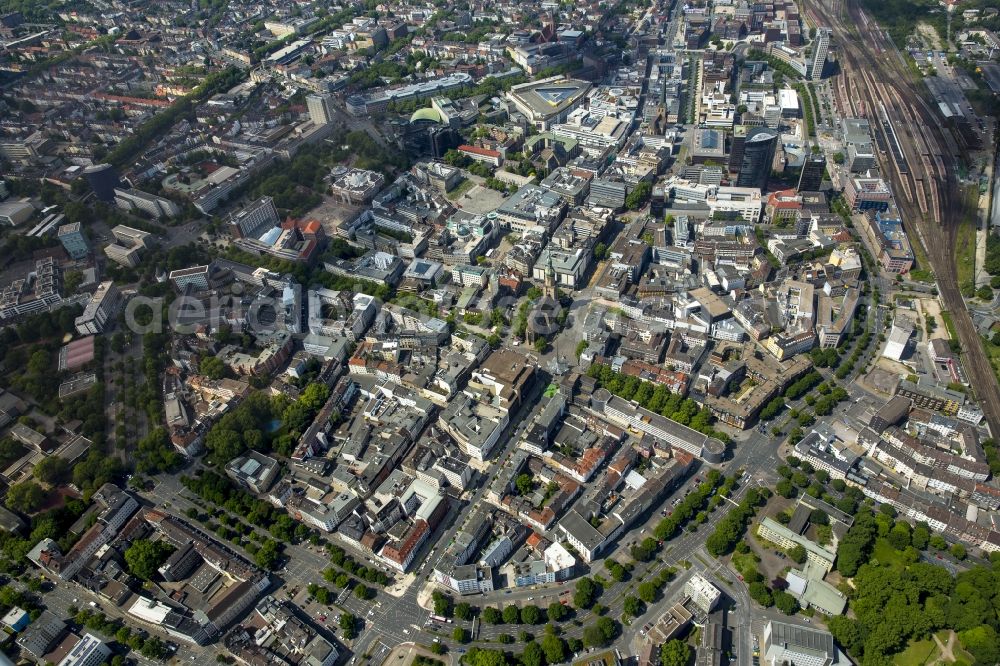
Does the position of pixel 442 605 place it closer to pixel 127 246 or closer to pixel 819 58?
pixel 127 246

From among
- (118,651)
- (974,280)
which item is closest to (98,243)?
(118,651)

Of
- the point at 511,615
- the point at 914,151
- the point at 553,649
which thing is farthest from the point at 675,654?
the point at 914,151

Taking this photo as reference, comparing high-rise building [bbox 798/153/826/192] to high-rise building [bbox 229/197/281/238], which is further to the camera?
high-rise building [bbox 798/153/826/192]

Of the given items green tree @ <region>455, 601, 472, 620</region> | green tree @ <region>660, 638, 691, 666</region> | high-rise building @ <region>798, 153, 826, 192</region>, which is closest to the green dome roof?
high-rise building @ <region>798, 153, 826, 192</region>

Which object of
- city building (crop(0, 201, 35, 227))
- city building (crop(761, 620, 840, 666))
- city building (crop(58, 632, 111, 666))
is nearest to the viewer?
city building (crop(761, 620, 840, 666))

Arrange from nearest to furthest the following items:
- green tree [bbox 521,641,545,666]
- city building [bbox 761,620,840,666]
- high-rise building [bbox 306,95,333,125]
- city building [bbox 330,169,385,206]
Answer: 1. city building [bbox 761,620,840,666]
2. green tree [bbox 521,641,545,666]
3. city building [bbox 330,169,385,206]
4. high-rise building [bbox 306,95,333,125]

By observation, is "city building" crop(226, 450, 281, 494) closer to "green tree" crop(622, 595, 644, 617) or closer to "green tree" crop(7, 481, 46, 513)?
"green tree" crop(7, 481, 46, 513)

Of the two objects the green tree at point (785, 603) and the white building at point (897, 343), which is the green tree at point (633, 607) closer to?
the green tree at point (785, 603)
